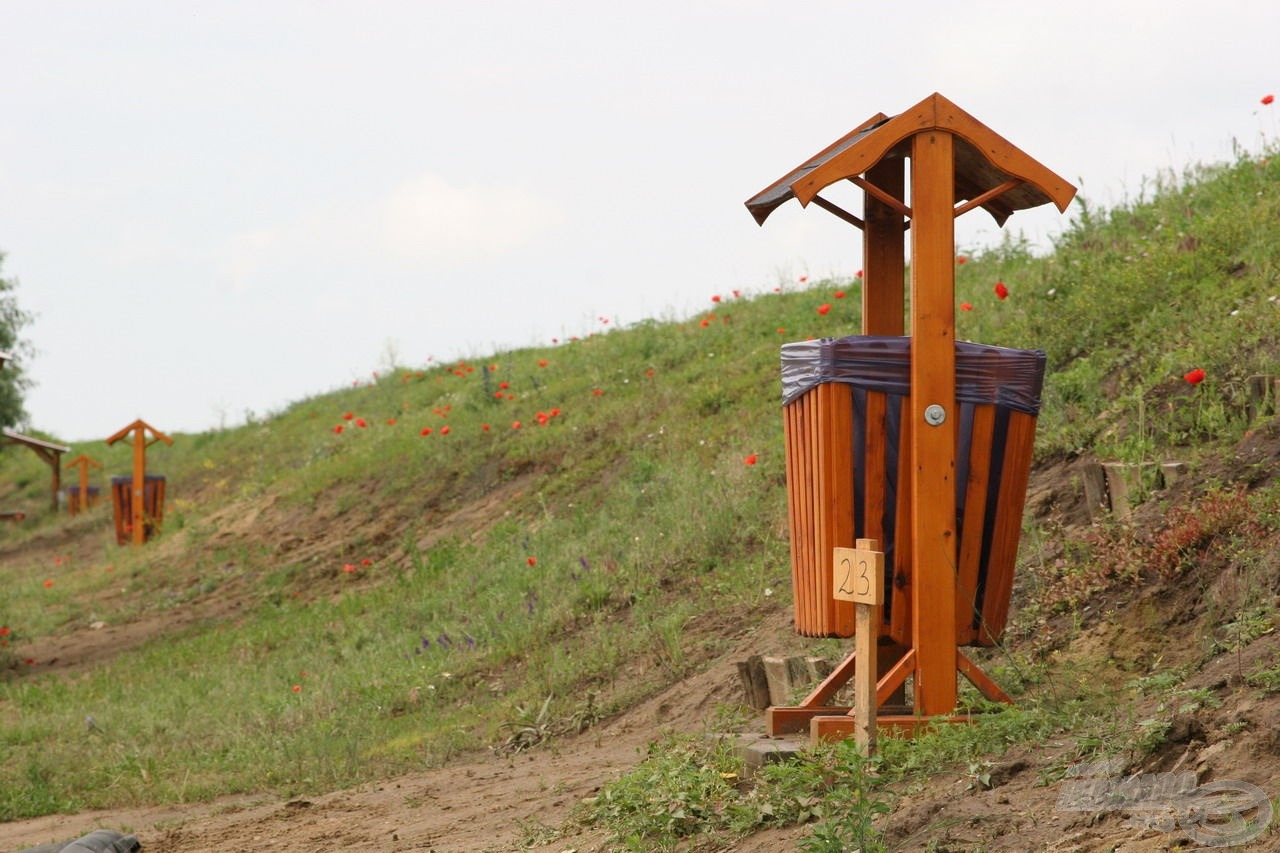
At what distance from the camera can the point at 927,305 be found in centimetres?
509

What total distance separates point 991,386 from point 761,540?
13.7 ft

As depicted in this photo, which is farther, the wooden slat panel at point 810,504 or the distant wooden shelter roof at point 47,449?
the distant wooden shelter roof at point 47,449

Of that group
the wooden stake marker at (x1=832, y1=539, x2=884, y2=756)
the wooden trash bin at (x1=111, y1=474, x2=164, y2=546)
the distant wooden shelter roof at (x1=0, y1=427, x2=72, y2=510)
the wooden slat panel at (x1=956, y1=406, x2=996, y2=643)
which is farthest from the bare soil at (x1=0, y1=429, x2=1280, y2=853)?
the distant wooden shelter roof at (x1=0, y1=427, x2=72, y2=510)

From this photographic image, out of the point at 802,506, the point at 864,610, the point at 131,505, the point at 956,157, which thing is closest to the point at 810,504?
the point at 802,506

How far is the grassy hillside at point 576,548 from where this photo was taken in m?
7.26

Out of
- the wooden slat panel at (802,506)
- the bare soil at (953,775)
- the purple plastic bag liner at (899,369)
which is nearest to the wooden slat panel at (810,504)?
the wooden slat panel at (802,506)

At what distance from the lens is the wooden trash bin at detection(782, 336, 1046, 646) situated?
512 cm

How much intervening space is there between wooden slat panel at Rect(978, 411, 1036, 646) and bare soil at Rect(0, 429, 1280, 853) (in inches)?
21.3

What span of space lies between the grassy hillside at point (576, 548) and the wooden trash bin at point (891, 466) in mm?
464

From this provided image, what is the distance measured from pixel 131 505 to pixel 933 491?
17.8 meters

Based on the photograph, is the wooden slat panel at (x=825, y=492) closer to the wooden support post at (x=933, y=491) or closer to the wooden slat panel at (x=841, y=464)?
the wooden slat panel at (x=841, y=464)

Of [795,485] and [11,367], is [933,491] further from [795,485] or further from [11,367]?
[11,367]

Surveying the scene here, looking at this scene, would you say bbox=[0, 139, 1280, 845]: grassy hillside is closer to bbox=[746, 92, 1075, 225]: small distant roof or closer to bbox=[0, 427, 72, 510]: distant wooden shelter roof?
bbox=[746, 92, 1075, 225]: small distant roof

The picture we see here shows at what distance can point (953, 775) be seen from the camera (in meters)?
4.45
